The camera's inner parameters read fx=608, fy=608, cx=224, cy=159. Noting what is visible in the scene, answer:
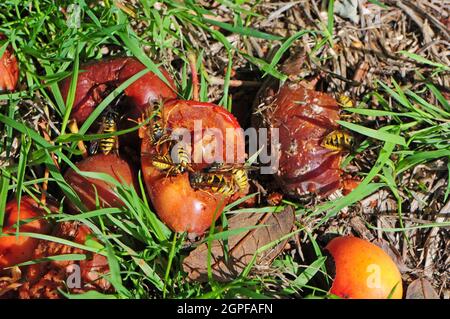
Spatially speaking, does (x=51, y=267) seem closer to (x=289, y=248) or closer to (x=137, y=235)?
(x=137, y=235)

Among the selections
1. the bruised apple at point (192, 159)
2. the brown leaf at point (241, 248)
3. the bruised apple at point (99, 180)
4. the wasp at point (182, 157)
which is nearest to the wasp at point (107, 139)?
the bruised apple at point (99, 180)

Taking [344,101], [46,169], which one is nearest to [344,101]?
[344,101]

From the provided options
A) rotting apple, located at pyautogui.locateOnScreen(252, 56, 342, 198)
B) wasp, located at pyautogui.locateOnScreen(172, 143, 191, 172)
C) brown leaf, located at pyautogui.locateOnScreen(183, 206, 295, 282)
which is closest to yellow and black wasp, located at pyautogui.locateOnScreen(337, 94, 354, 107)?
rotting apple, located at pyautogui.locateOnScreen(252, 56, 342, 198)

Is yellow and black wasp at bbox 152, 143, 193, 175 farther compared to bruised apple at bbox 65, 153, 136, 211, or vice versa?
bruised apple at bbox 65, 153, 136, 211

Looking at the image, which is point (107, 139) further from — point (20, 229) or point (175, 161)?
point (20, 229)

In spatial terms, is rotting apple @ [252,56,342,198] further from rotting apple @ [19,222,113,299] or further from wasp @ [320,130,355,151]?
rotting apple @ [19,222,113,299]

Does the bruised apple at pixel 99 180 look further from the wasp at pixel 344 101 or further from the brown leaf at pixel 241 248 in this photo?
the wasp at pixel 344 101

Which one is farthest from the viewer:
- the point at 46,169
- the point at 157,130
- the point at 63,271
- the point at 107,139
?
the point at 46,169
